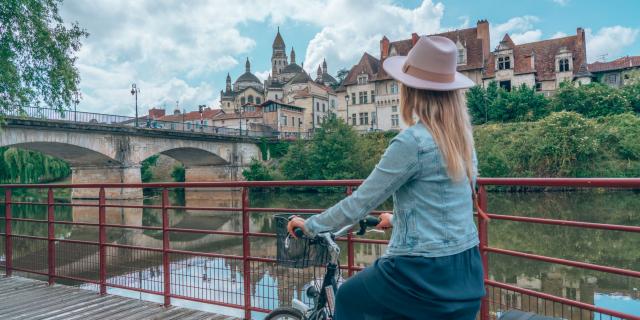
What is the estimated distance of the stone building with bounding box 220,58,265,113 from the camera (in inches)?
3302

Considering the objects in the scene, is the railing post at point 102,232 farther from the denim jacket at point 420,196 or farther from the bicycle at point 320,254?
the denim jacket at point 420,196

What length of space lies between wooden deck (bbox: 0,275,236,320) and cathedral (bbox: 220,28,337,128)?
163 feet

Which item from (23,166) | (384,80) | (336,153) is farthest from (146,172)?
(384,80)

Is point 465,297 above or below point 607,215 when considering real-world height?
above

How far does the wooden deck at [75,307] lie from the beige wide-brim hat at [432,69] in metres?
3.18

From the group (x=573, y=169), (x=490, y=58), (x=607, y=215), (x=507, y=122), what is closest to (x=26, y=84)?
(x=607, y=215)

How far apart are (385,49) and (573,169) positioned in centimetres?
2570

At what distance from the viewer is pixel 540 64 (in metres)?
42.3

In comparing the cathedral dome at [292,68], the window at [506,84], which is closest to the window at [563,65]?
the window at [506,84]

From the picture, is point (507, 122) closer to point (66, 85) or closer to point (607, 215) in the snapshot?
point (607, 215)

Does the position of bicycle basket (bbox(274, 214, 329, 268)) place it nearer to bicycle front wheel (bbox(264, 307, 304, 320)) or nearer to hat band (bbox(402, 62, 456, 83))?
bicycle front wheel (bbox(264, 307, 304, 320))

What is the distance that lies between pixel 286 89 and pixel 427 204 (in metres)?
79.7

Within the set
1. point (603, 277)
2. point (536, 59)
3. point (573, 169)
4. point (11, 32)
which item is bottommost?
point (603, 277)

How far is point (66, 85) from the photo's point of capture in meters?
10.9
